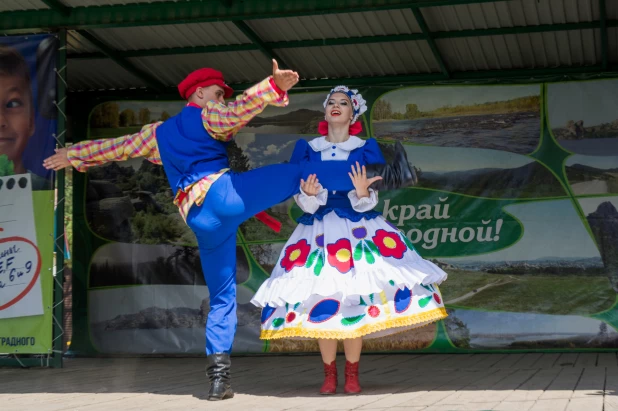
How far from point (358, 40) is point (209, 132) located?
3309 mm

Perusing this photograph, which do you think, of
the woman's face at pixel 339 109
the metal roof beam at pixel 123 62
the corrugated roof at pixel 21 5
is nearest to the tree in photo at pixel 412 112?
the metal roof beam at pixel 123 62

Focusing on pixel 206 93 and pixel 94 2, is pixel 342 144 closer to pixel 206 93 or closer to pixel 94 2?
pixel 206 93

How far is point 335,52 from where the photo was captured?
8.40m

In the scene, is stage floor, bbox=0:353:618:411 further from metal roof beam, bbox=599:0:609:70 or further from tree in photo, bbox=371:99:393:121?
metal roof beam, bbox=599:0:609:70

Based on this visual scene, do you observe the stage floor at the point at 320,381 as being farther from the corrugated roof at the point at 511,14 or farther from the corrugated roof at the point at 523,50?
the corrugated roof at the point at 511,14

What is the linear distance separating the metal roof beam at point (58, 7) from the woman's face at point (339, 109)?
279 cm

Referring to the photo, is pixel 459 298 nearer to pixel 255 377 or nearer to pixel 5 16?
pixel 255 377

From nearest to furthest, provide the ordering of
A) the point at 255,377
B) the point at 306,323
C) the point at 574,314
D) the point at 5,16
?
the point at 306,323
the point at 255,377
the point at 5,16
the point at 574,314

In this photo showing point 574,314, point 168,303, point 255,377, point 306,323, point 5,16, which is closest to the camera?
point 306,323

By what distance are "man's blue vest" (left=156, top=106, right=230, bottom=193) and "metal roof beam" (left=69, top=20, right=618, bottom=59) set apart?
3.15m

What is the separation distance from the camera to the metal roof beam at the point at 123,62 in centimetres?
809

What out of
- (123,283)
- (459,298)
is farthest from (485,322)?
(123,283)

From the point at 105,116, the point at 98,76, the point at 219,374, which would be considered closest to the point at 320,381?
the point at 219,374

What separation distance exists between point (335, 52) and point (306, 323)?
4.04 m
